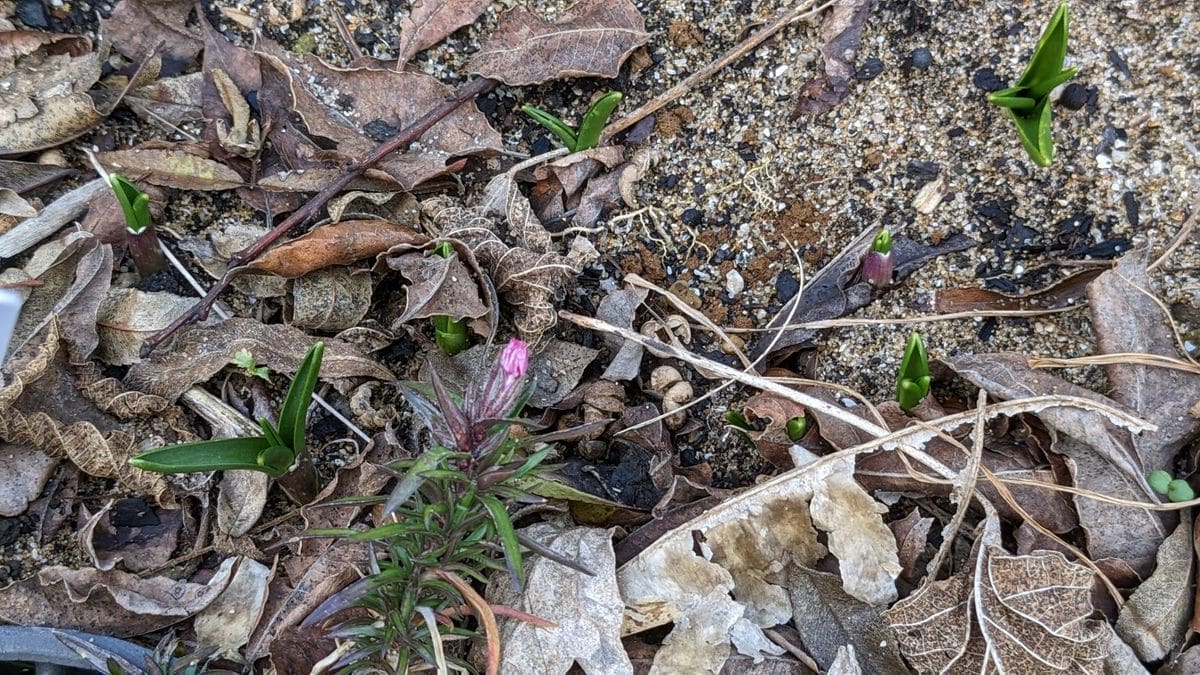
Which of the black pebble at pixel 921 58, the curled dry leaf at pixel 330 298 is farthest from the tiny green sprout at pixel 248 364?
the black pebble at pixel 921 58

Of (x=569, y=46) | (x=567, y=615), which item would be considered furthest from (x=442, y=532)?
(x=569, y=46)

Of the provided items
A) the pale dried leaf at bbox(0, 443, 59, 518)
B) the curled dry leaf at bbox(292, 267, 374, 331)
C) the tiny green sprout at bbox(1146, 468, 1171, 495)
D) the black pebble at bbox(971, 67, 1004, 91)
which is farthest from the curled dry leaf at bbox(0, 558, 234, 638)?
the black pebble at bbox(971, 67, 1004, 91)

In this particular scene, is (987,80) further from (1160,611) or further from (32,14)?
(32,14)

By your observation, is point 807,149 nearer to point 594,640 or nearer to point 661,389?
point 661,389

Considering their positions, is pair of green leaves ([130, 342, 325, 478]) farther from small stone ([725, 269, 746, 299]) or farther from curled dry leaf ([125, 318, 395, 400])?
small stone ([725, 269, 746, 299])

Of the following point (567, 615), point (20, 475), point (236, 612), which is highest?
point (20, 475)

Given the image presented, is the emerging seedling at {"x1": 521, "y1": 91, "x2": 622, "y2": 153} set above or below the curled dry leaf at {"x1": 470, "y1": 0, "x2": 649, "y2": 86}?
below

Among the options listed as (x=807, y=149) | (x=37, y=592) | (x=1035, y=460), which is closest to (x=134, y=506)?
(x=37, y=592)
